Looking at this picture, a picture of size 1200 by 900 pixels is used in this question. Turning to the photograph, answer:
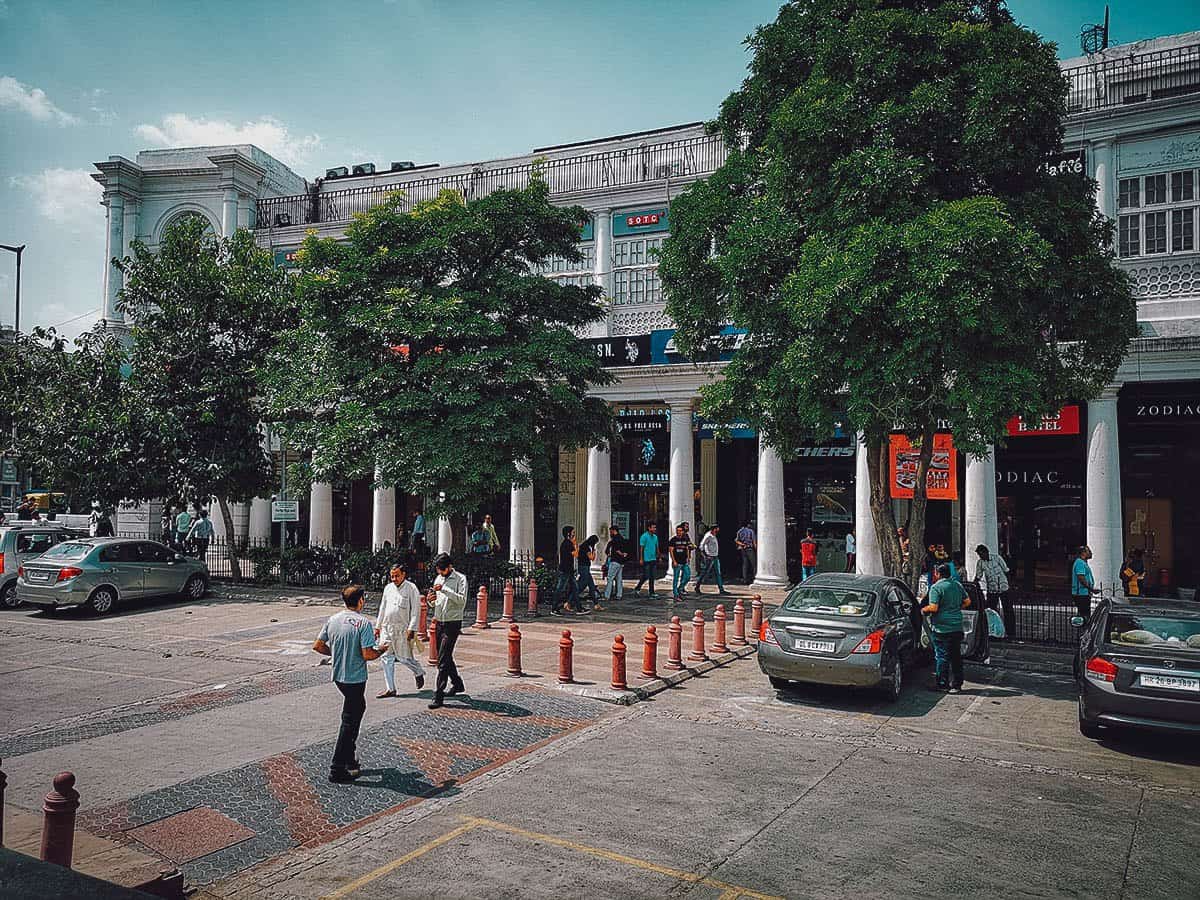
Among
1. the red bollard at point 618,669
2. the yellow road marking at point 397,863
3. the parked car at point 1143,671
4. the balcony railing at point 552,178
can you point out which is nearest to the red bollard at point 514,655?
the red bollard at point 618,669

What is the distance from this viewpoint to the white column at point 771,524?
23172 mm

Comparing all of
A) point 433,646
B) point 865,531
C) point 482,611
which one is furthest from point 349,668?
point 865,531

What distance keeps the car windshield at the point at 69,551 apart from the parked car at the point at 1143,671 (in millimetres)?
18684

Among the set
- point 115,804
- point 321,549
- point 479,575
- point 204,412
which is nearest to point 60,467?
point 204,412

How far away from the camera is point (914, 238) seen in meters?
12.1

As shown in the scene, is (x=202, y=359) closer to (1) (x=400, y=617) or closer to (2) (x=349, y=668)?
(1) (x=400, y=617)

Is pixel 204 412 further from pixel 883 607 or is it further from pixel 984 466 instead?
pixel 984 466

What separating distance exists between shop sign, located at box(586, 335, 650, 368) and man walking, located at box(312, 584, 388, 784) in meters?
17.6

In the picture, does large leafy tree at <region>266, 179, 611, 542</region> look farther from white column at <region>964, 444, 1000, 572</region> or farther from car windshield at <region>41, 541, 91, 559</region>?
white column at <region>964, 444, 1000, 572</region>

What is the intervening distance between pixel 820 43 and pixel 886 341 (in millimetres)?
5557

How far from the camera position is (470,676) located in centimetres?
1252

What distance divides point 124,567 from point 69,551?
3.67 ft

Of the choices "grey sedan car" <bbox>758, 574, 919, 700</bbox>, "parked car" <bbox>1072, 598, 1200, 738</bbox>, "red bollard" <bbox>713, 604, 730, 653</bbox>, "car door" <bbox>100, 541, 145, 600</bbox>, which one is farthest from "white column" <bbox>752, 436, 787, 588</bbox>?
"car door" <bbox>100, 541, 145, 600</bbox>

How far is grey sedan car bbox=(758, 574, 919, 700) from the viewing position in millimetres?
10961
